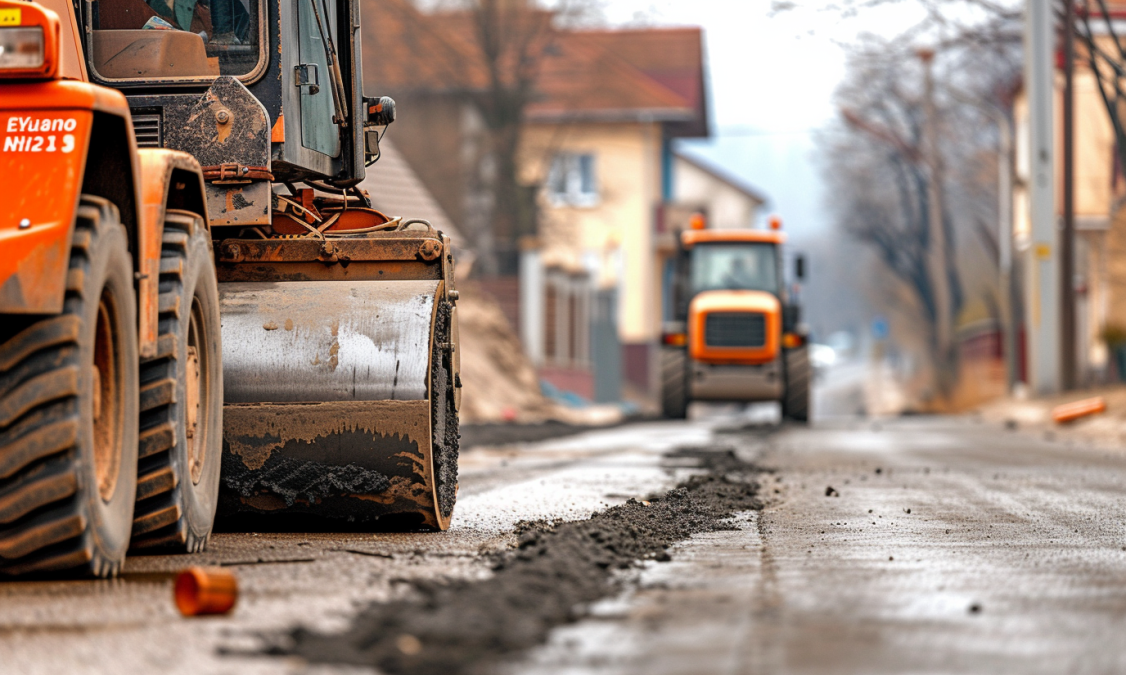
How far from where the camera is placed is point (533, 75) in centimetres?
4119

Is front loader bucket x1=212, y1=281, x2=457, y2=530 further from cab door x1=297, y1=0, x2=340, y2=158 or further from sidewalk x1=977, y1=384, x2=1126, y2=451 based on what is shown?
sidewalk x1=977, y1=384, x2=1126, y2=451

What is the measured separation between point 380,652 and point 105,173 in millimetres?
2355

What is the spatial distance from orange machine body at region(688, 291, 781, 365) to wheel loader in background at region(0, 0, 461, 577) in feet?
56.0

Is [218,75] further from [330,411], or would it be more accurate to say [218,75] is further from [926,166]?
[926,166]

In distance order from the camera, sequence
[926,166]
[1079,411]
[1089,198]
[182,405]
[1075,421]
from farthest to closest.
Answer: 1. [926,166]
2. [1089,198]
3. [1075,421]
4. [1079,411]
5. [182,405]

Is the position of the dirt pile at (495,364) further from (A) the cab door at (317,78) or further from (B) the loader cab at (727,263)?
(A) the cab door at (317,78)

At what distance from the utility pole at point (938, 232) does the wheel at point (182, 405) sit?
31993 mm

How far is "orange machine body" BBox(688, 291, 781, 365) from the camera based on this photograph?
25531 millimetres

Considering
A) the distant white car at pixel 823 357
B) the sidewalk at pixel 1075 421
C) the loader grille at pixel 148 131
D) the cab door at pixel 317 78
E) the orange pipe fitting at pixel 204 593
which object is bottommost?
the distant white car at pixel 823 357

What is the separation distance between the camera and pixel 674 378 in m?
26.2

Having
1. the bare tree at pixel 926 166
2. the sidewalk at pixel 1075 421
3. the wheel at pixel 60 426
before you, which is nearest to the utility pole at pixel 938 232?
the bare tree at pixel 926 166

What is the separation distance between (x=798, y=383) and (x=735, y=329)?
1305 mm


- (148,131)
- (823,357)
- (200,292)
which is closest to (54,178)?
(200,292)

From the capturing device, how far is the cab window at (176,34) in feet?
24.4
